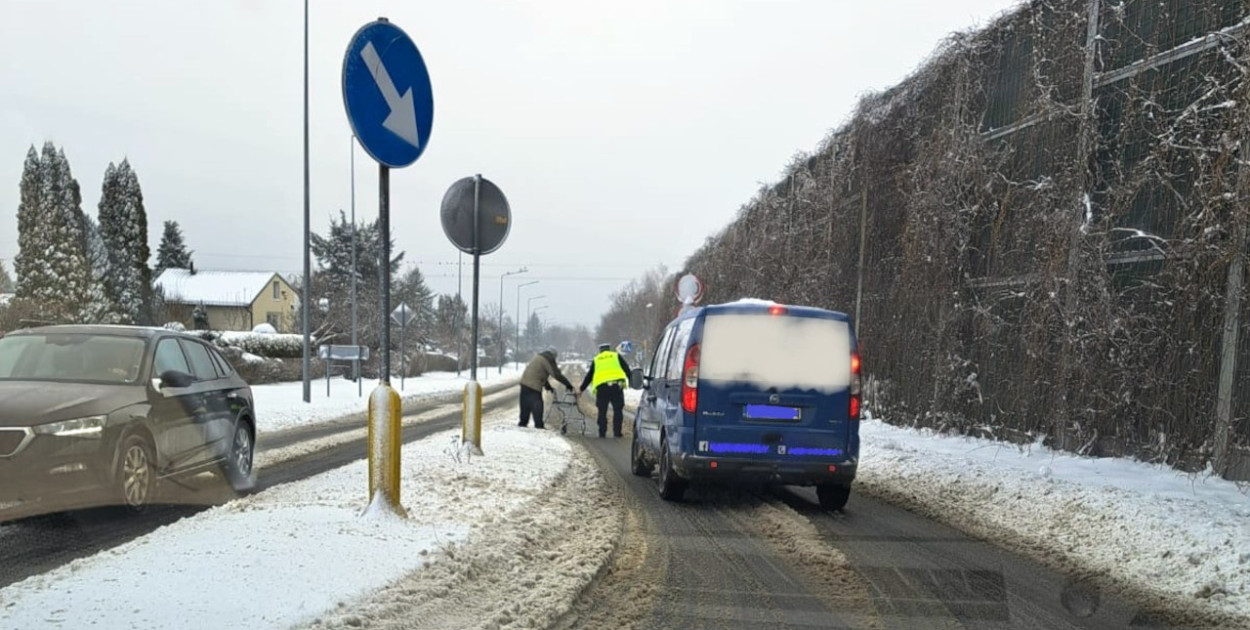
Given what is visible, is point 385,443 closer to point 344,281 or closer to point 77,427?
point 77,427

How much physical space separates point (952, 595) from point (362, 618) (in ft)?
11.2

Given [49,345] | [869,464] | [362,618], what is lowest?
[869,464]

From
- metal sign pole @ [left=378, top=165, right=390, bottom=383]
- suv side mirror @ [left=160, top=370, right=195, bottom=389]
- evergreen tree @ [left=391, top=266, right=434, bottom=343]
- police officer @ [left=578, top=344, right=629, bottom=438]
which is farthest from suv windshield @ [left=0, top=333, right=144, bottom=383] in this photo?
evergreen tree @ [left=391, top=266, right=434, bottom=343]

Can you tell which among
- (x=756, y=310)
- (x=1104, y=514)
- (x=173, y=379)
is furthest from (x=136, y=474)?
(x=1104, y=514)

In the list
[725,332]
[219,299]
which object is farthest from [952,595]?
[219,299]

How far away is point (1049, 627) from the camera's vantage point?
4320 millimetres

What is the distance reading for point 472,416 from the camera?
28.7 feet

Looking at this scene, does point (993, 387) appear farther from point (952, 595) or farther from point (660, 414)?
point (952, 595)

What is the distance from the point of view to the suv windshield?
6.52 meters

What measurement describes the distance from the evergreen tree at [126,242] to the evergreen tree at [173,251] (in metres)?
27.4

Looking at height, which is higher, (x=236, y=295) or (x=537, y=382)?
(x=236, y=295)

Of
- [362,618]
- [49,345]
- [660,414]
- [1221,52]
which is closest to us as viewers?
[362,618]

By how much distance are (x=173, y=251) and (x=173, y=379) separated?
77.6 m

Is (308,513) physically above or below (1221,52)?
below
